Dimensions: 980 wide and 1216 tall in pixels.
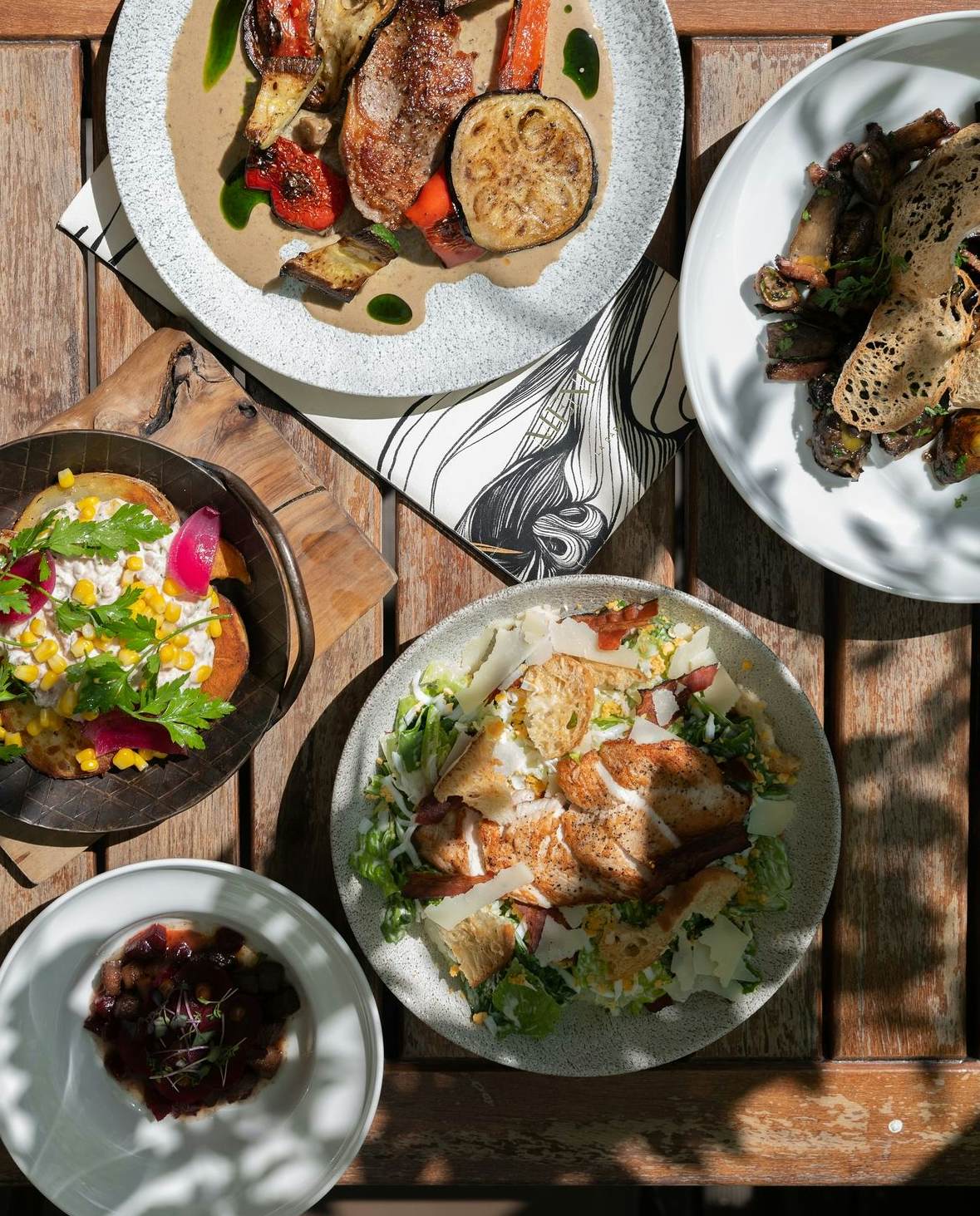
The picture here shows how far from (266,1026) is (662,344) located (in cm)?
191

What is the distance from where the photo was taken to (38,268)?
8.26 feet

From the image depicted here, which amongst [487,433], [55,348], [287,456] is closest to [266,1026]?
[287,456]

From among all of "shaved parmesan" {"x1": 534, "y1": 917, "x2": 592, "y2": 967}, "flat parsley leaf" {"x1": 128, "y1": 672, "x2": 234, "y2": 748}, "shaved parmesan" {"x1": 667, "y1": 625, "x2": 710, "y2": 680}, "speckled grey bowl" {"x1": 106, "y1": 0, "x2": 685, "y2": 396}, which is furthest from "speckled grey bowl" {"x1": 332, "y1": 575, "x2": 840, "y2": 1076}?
"speckled grey bowl" {"x1": 106, "y1": 0, "x2": 685, "y2": 396}

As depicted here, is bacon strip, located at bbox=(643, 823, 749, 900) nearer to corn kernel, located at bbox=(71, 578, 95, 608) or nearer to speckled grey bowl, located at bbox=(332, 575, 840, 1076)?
speckled grey bowl, located at bbox=(332, 575, 840, 1076)

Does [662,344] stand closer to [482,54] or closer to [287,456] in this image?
[482,54]

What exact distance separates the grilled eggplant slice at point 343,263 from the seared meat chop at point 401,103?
0.23 ft

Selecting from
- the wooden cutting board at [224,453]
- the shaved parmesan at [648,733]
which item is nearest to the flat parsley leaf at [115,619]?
the wooden cutting board at [224,453]

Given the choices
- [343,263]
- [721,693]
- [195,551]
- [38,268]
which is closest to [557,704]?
[721,693]

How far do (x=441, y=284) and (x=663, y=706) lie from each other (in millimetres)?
1139

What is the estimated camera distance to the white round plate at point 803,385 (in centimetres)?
237

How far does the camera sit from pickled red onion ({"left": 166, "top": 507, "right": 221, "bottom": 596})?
2.29m

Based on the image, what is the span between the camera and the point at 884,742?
261cm

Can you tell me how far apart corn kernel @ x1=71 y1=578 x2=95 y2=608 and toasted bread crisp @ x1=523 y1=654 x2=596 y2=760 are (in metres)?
0.97

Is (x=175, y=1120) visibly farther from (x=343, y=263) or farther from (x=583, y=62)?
(x=583, y=62)
